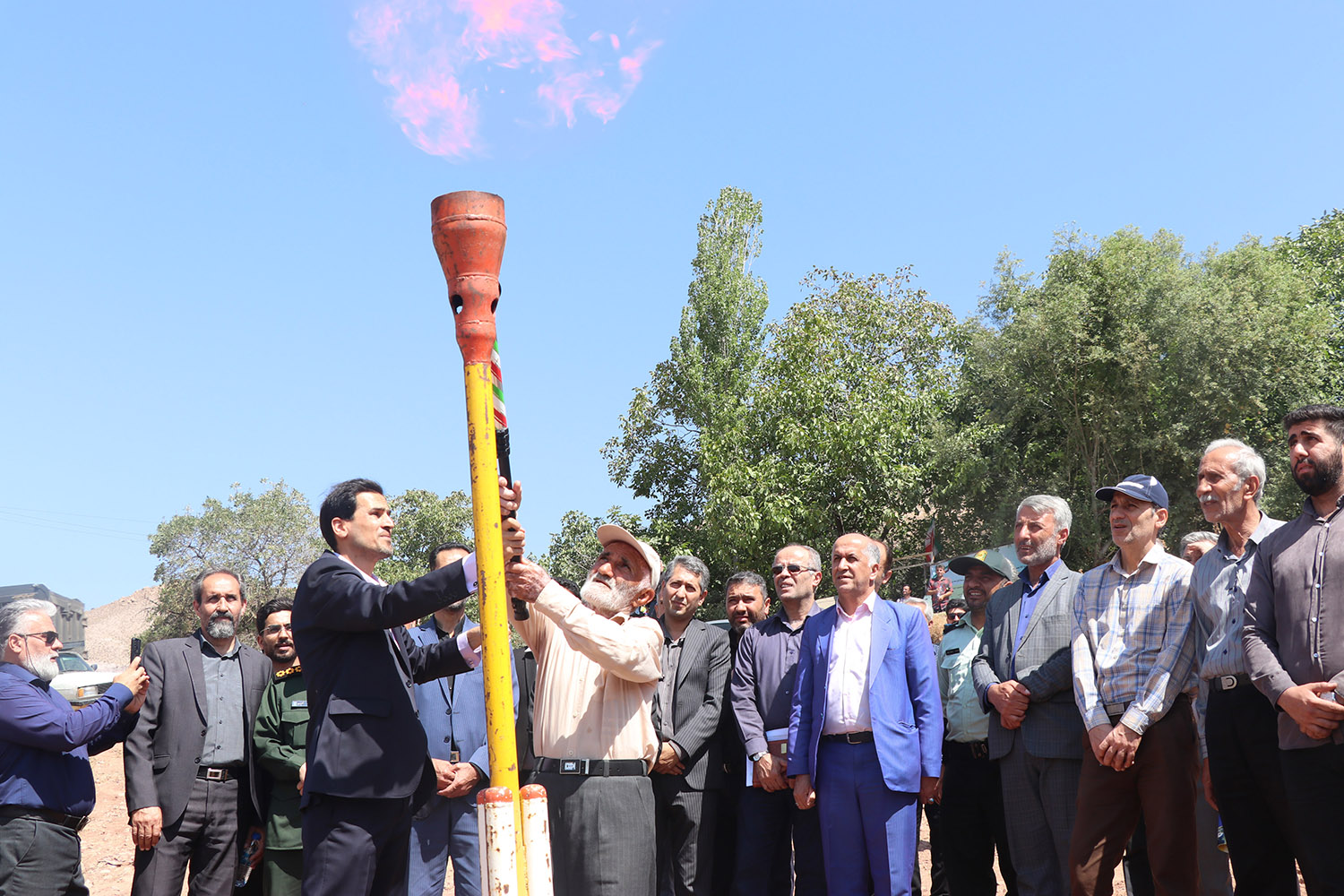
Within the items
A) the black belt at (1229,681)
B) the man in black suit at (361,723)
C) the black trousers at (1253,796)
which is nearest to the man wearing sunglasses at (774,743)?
the black trousers at (1253,796)

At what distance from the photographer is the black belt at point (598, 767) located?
17.0 ft

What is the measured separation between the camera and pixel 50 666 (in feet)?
19.9

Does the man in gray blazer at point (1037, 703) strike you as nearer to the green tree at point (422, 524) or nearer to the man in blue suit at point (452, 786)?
the man in blue suit at point (452, 786)

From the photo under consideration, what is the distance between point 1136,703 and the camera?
5590mm

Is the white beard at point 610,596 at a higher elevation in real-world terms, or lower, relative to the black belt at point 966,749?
higher

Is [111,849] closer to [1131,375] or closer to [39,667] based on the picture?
[39,667]

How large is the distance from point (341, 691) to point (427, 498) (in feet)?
168

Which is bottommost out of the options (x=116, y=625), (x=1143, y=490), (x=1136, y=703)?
(x=1136, y=703)

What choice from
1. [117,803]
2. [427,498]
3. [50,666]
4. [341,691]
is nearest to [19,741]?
[50,666]

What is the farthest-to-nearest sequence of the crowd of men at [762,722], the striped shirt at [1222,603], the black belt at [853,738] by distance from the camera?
the black belt at [853,738]
the striped shirt at [1222,603]
the crowd of men at [762,722]

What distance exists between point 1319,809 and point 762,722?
3298 mm

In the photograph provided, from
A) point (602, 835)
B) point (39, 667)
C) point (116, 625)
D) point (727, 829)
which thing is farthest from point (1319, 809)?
point (116, 625)

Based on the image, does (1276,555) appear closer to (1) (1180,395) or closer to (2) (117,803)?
(2) (117,803)

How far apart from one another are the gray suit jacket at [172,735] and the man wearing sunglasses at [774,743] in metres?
3.03
